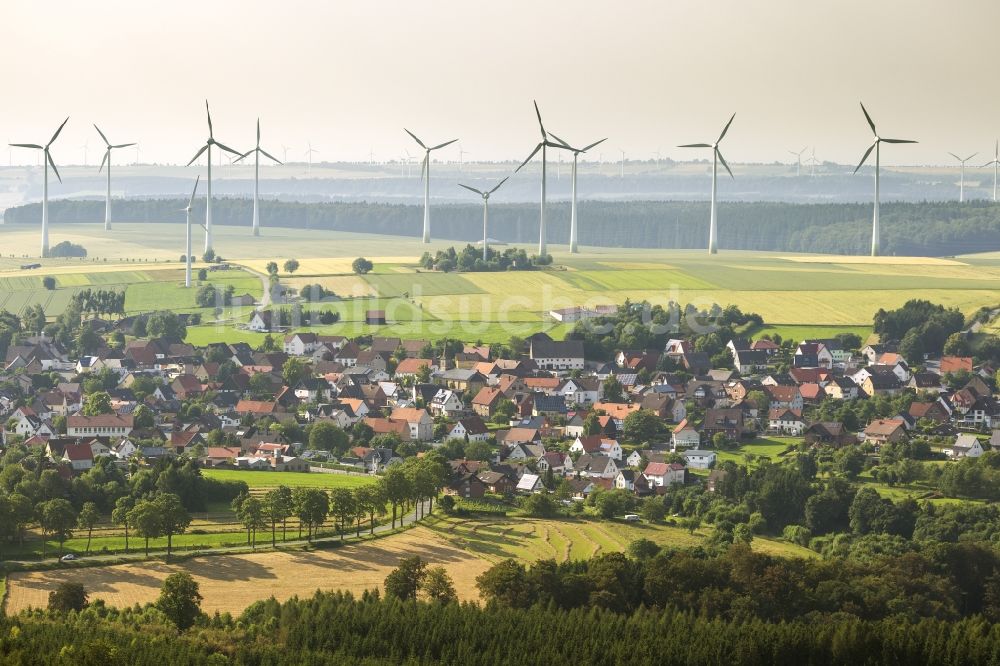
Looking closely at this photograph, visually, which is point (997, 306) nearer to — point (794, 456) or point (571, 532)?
point (794, 456)

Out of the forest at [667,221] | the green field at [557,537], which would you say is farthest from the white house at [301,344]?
the forest at [667,221]

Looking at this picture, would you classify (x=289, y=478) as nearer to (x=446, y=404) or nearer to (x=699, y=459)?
(x=699, y=459)

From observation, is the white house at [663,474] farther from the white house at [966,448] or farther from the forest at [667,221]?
the forest at [667,221]

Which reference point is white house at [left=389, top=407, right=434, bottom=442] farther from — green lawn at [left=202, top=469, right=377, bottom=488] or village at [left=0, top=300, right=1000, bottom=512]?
green lawn at [left=202, top=469, right=377, bottom=488]

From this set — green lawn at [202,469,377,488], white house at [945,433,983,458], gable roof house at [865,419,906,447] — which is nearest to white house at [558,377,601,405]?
gable roof house at [865,419,906,447]

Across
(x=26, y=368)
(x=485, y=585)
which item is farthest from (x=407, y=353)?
(x=485, y=585)

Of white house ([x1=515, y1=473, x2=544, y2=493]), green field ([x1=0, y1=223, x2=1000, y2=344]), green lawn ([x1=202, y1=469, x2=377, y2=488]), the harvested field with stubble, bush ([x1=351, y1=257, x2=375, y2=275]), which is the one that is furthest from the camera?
bush ([x1=351, y1=257, x2=375, y2=275])

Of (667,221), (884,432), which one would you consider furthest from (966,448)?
(667,221)
